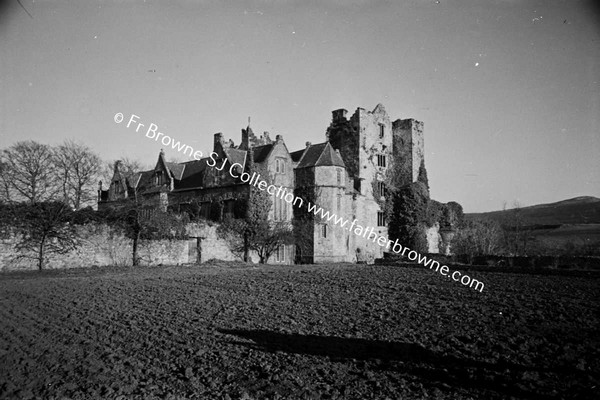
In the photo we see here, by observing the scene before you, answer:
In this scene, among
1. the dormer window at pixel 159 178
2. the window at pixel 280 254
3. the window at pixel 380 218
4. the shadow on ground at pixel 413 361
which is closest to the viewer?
the shadow on ground at pixel 413 361

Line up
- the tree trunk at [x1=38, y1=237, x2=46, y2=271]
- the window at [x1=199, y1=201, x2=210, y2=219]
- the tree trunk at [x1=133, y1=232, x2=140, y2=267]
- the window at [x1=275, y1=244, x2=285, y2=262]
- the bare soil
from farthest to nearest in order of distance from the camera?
the window at [x1=199, y1=201, x2=210, y2=219], the window at [x1=275, y1=244, x2=285, y2=262], the tree trunk at [x1=133, y1=232, x2=140, y2=267], the tree trunk at [x1=38, y1=237, x2=46, y2=271], the bare soil

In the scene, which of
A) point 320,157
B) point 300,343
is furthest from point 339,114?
point 300,343

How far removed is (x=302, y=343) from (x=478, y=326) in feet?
16.3

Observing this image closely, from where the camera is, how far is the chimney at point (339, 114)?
5009 centimetres

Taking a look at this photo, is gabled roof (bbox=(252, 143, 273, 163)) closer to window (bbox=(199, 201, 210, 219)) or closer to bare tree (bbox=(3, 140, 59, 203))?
window (bbox=(199, 201, 210, 219))

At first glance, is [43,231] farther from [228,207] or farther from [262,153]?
[262,153]

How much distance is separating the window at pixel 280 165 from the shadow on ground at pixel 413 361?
96.6ft

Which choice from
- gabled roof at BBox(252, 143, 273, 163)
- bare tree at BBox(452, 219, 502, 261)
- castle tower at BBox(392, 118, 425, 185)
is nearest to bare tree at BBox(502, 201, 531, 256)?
bare tree at BBox(452, 219, 502, 261)

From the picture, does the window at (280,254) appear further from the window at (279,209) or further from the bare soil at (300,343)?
the bare soil at (300,343)

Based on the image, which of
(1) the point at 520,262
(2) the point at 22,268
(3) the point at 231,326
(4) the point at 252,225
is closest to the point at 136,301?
(3) the point at 231,326

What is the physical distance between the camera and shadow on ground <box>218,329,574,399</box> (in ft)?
26.2

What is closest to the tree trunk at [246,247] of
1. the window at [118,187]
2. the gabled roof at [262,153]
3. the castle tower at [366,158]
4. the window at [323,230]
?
the window at [323,230]

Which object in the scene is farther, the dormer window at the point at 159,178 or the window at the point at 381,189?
the window at the point at 381,189

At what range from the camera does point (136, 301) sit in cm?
1583
